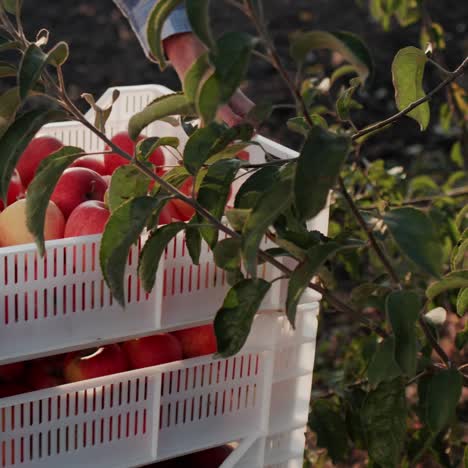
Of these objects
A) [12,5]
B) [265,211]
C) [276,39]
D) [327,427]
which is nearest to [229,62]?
[265,211]

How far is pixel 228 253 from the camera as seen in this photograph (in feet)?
4.16

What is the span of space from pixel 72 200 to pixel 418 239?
64cm

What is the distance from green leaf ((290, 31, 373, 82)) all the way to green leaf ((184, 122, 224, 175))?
21cm

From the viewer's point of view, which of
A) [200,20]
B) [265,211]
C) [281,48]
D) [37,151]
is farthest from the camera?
[281,48]

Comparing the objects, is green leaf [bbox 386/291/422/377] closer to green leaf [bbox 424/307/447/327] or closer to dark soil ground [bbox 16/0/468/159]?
green leaf [bbox 424/307/447/327]

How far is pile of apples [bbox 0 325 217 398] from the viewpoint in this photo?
56.2 inches

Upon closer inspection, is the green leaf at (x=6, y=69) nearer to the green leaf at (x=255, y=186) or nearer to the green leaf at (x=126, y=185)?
the green leaf at (x=126, y=185)

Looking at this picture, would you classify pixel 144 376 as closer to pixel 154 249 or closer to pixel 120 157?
pixel 154 249

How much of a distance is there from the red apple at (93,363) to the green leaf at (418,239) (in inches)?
20.4

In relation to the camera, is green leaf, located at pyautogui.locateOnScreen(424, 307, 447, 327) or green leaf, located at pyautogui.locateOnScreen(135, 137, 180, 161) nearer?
green leaf, located at pyautogui.locateOnScreen(135, 137, 180, 161)

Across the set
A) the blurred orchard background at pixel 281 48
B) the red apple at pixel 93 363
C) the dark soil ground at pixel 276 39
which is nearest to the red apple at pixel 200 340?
the red apple at pixel 93 363

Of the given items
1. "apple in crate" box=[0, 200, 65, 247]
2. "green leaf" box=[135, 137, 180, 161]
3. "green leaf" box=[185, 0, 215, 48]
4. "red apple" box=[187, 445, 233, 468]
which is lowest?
"red apple" box=[187, 445, 233, 468]

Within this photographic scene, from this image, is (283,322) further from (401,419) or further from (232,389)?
(401,419)

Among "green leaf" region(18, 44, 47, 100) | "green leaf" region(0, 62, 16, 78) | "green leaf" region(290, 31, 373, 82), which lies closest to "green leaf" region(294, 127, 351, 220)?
"green leaf" region(290, 31, 373, 82)
